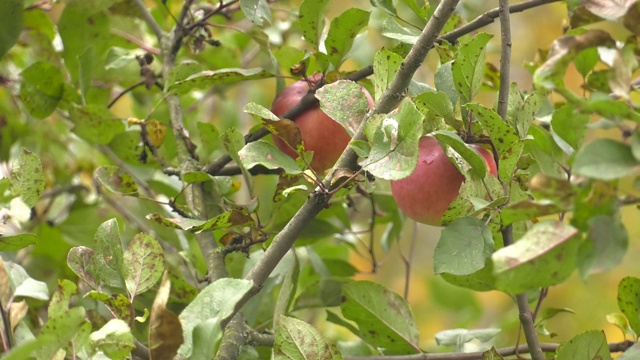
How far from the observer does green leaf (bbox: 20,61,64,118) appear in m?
0.87

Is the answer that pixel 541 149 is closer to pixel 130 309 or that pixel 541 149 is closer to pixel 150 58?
pixel 130 309

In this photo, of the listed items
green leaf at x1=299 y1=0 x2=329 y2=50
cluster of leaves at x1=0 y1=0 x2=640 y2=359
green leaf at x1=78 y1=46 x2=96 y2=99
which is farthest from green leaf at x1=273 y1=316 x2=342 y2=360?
green leaf at x1=78 y1=46 x2=96 y2=99

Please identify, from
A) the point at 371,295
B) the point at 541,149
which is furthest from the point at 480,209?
the point at 371,295

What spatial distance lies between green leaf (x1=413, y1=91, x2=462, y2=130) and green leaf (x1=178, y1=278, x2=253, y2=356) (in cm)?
21

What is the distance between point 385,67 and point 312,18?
0.60 ft

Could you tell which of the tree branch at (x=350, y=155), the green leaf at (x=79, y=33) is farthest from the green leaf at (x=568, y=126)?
the green leaf at (x=79, y=33)

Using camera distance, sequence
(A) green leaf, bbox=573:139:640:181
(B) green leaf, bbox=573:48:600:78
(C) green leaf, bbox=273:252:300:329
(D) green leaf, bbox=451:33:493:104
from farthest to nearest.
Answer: (C) green leaf, bbox=273:252:300:329, (D) green leaf, bbox=451:33:493:104, (B) green leaf, bbox=573:48:600:78, (A) green leaf, bbox=573:139:640:181

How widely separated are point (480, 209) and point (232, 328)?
0.24 m

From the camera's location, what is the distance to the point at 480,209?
56 centimetres

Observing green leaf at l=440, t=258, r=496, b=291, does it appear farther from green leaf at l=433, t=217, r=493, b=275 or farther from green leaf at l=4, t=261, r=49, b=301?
green leaf at l=4, t=261, r=49, b=301

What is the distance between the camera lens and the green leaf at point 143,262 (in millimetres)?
598

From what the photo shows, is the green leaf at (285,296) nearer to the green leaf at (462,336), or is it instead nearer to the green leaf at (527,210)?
the green leaf at (462,336)

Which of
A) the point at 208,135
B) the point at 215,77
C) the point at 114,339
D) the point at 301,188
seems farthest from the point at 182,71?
the point at 114,339

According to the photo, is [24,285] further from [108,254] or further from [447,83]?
[447,83]
